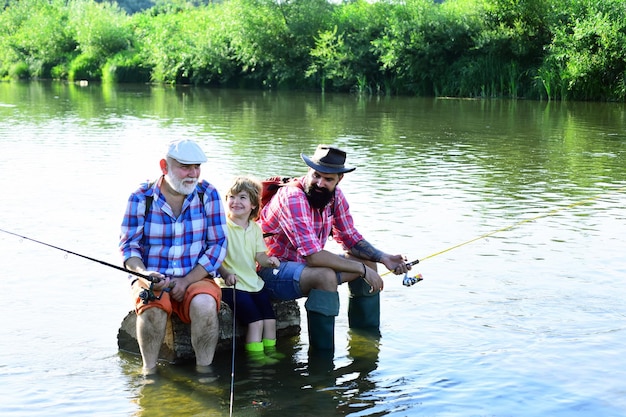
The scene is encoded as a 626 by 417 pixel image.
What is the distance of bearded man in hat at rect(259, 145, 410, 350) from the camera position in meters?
6.11

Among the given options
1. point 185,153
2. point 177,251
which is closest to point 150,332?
point 177,251

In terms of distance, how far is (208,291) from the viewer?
18.9 feet

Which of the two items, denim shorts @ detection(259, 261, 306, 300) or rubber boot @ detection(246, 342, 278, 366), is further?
denim shorts @ detection(259, 261, 306, 300)

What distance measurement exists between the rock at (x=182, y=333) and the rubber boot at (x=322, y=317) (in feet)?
1.11

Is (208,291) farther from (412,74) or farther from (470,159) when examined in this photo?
(412,74)

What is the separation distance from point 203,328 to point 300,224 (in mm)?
901

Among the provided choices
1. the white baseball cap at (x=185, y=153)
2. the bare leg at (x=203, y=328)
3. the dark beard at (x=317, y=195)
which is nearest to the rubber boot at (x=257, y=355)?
the bare leg at (x=203, y=328)

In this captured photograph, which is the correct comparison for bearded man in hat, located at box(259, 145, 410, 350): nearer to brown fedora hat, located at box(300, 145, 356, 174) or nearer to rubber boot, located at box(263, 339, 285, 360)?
brown fedora hat, located at box(300, 145, 356, 174)

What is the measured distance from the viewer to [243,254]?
Answer: 20.1ft

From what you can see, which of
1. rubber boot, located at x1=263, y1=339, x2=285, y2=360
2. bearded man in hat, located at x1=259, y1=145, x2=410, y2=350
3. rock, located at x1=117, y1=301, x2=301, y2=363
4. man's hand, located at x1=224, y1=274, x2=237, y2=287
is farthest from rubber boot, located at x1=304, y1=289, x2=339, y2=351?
man's hand, located at x1=224, y1=274, x2=237, y2=287

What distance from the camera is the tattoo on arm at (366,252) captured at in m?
6.53

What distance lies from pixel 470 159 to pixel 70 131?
29.4 feet

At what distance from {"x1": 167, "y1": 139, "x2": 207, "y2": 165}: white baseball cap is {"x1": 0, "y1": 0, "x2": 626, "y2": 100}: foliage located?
2597cm

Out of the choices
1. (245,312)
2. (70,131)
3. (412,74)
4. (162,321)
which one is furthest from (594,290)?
(412,74)
